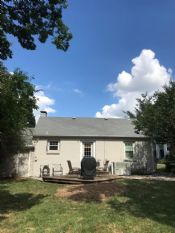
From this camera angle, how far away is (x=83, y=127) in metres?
24.2

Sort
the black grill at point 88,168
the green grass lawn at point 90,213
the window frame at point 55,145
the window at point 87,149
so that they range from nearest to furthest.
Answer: the green grass lawn at point 90,213 → the black grill at point 88,168 → the window frame at point 55,145 → the window at point 87,149

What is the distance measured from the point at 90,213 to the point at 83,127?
15.4 m

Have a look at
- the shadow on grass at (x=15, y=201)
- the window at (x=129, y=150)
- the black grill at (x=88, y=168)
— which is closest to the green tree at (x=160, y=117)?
the window at (x=129, y=150)

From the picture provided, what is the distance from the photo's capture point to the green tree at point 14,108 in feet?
40.2

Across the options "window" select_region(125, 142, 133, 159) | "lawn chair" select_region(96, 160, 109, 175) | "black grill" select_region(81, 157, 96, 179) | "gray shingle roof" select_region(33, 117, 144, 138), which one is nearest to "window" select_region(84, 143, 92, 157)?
"gray shingle roof" select_region(33, 117, 144, 138)

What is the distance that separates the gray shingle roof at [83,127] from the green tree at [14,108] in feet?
6.60

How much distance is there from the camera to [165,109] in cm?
2042

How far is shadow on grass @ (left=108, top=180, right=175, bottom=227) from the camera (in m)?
8.81

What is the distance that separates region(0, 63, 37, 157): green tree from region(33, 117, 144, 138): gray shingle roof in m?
2.01

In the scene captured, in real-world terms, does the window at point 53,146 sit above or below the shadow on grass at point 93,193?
above

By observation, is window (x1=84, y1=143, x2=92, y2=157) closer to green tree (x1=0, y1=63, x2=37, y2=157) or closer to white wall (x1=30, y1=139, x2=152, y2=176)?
white wall (x1=30, y1=139, x2=152, y2=176)

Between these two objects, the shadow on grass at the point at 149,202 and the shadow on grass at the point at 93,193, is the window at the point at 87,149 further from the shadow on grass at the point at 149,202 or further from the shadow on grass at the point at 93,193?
the shadow on grass at the point at 93,193

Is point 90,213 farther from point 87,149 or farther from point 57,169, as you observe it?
point 87,149

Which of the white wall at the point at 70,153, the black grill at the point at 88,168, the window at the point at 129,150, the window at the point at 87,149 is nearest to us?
the black grill at the point at 88,168
